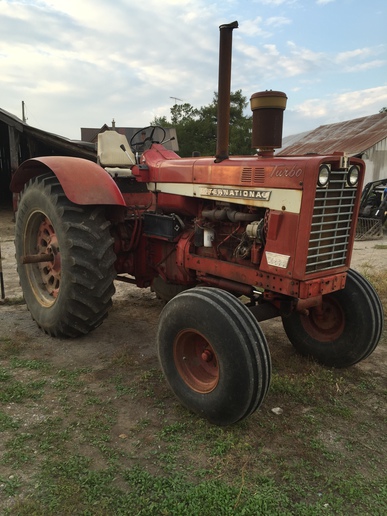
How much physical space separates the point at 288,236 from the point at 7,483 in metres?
2.05

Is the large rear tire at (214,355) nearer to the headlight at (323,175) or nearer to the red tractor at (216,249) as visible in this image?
the red tractor at (216,249)

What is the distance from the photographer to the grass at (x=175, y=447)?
2059mm

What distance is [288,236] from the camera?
8.98ft

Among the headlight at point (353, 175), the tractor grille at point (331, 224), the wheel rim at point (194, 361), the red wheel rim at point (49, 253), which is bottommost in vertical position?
the wheel rim at point (194, 361)

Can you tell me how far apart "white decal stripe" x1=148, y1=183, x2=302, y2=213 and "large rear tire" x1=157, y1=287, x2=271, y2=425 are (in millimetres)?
672

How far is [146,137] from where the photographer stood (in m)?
4.45

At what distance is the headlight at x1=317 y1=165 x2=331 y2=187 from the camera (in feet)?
8.56

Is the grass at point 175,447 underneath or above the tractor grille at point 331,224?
underneath

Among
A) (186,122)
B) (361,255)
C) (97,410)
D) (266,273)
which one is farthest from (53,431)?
(186,122)

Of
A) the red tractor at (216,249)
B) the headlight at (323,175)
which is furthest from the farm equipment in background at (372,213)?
the headlight at (323,175)

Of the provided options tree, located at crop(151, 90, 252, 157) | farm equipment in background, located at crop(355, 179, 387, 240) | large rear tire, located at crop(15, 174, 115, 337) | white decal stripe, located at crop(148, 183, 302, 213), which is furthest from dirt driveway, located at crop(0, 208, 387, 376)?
tree, located at crop(151, 90, 252, 157)

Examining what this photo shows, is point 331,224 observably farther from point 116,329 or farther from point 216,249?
point 116,329

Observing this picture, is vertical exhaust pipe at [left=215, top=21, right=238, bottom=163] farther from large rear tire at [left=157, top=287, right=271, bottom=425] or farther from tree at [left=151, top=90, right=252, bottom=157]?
tree at [left=151, top=90, right=252, bottom=157]

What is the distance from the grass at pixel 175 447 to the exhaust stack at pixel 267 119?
1.74 metres
